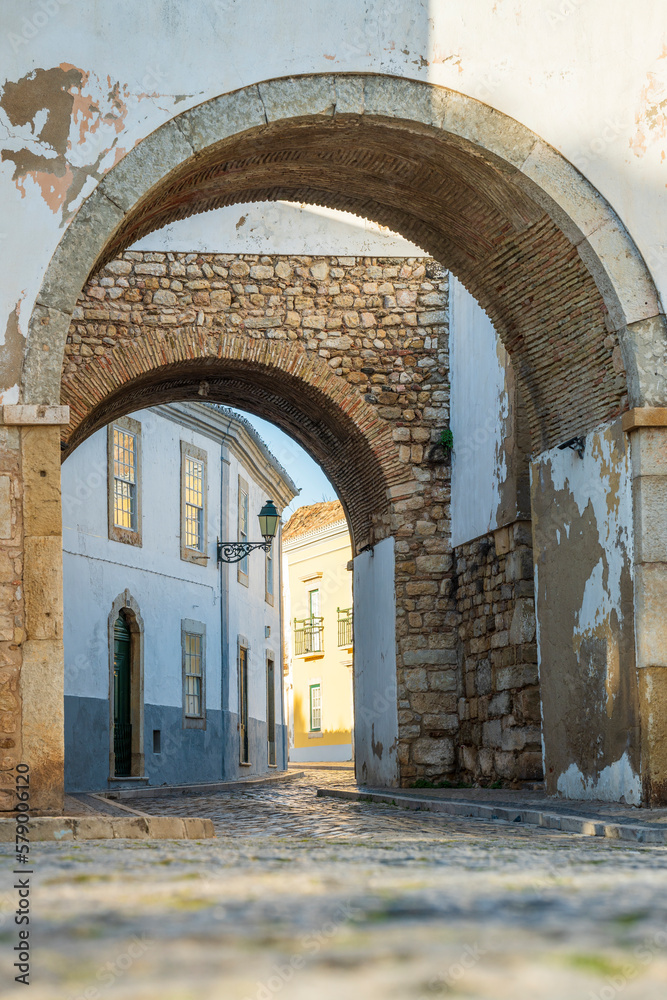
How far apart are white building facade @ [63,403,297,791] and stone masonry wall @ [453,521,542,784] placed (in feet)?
18.6

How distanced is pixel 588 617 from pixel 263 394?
5320 mm

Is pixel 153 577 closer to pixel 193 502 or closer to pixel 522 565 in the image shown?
pixel 193 502

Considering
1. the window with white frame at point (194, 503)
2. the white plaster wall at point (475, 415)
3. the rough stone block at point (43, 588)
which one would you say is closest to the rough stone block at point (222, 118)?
the rough stone block at point (43, 588)

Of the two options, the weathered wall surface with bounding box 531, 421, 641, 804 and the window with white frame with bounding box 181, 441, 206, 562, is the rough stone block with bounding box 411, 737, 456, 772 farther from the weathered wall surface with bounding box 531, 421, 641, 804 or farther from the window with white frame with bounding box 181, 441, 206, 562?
the window with white frame with bounding box 181, 441, 206, 562

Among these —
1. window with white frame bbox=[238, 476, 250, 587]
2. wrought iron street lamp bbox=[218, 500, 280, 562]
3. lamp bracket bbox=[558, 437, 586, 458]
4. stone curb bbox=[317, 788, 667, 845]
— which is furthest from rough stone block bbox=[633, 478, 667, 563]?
window with white frame bbox=[238, 476, 250, 587]

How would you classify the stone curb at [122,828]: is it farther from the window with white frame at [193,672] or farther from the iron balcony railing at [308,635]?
the iron balcony railing at [308,635]

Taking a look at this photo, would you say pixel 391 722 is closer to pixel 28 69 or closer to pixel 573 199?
pixel 573 199

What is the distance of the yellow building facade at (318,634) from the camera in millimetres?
29828

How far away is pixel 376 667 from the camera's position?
11430mm

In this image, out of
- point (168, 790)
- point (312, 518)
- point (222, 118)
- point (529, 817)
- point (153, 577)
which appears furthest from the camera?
point (312, 518)

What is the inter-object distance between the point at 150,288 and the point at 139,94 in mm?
3947

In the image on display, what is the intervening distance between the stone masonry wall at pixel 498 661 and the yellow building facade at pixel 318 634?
18.6 m

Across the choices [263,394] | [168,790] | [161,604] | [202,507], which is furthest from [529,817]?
[202,507]

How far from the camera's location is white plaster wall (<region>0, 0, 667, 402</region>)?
258 inches
